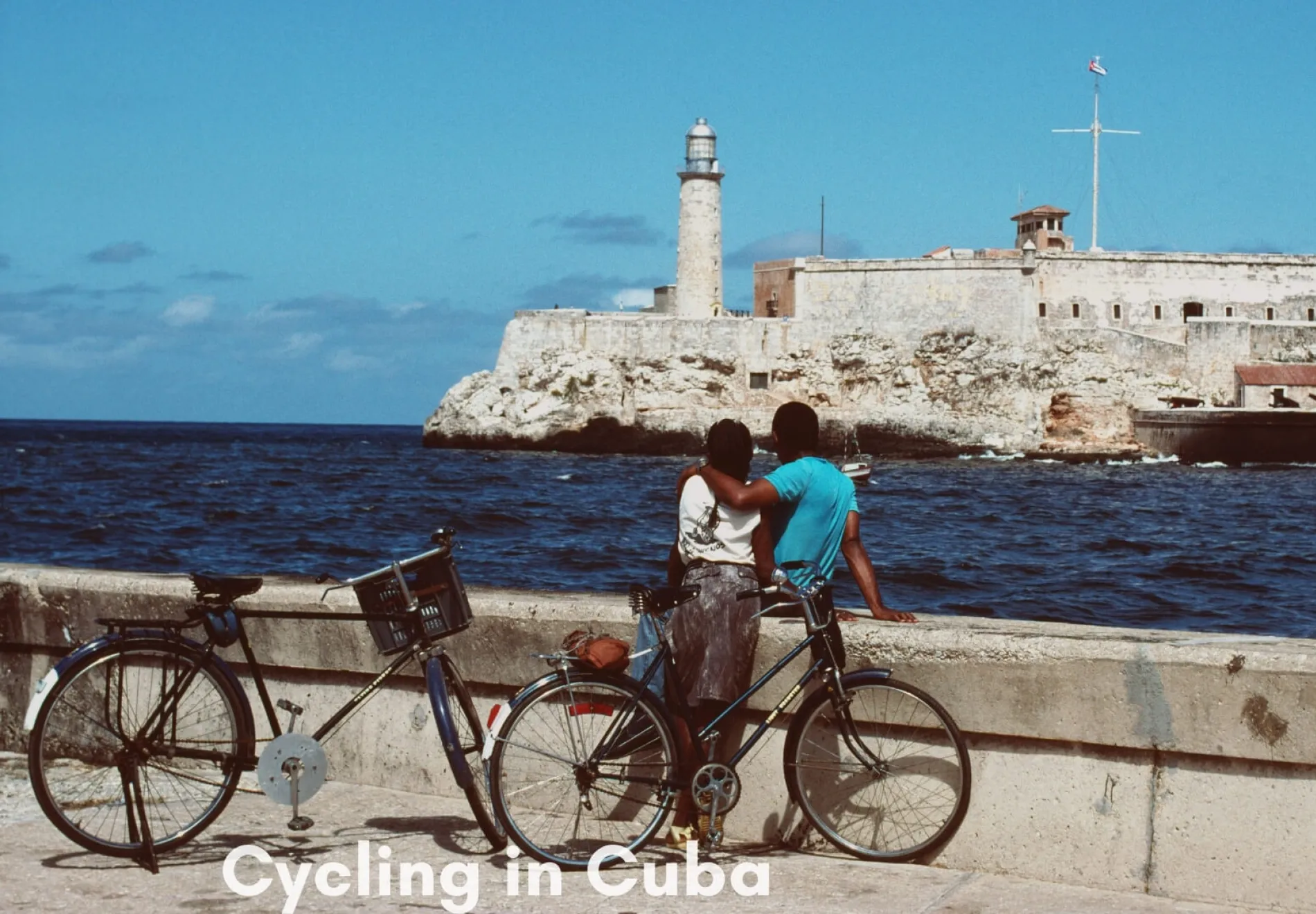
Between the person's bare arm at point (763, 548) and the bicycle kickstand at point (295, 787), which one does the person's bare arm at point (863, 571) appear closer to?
the person's bare arm at point (763, 548)

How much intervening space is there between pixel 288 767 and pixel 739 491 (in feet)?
5.02

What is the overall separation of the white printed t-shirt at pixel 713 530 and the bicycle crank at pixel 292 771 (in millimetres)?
1243

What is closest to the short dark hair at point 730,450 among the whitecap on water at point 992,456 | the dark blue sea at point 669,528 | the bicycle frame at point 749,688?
the bicycle frame at point 749,688

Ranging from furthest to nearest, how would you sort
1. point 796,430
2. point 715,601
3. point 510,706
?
point 796,430 < point 715,601 < point 510,706

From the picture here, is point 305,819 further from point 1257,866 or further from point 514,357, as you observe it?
point 514,357

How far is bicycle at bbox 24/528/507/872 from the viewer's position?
4297 mm

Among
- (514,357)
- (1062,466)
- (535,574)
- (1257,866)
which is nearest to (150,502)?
(535,574)

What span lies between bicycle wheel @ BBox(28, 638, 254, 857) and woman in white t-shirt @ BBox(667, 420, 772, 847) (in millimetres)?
1273

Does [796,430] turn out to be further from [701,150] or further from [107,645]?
[701,150]

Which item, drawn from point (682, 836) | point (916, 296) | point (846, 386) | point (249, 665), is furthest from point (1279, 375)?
point (249, 665)

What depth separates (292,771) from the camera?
4.44m

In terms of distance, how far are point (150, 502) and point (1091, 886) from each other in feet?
134

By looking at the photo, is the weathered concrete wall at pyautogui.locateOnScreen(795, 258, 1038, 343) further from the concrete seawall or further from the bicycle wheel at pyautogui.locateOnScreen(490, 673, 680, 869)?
Result: the bicycle wheel at pyautogui.locateOnScreen(490, 673, 680, 869)

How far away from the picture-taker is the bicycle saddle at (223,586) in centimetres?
442
